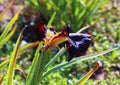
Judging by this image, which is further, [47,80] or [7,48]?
[7,48]

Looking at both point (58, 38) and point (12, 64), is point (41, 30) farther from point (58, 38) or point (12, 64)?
point (12, 64)

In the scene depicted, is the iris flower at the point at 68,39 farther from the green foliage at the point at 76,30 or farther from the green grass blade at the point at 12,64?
the green foliage at the point at 76,30

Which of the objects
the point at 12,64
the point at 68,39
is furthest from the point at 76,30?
the point at 68,39

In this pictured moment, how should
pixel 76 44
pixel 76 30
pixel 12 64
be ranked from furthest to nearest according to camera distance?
pixel 76 30 < pixel 12 64 < pixel 76 44

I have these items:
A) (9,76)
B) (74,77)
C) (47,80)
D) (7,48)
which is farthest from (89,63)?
(9,76)

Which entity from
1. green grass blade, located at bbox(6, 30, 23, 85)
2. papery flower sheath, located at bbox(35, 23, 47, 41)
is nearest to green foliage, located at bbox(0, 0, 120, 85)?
green grass blade, located at bbox(6, 30, 23, 85)

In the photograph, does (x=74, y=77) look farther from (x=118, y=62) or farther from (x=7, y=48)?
(x=7, y=48)

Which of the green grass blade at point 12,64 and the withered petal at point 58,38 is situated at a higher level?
the withered petal at point 58,38

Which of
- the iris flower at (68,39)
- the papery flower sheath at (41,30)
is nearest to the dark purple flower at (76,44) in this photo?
the iris flower at (68,39)
